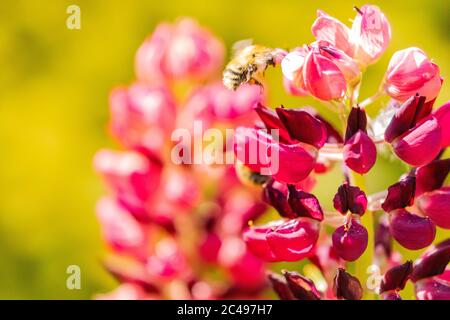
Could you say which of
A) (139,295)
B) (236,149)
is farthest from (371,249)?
(139,295)

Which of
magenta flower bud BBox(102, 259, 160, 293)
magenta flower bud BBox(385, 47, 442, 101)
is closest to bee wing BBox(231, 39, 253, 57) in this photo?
magenta flower bud BBox(385, 47, 442, 101)

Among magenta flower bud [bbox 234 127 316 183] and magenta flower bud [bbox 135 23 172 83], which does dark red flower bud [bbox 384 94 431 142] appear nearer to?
magenta flower bud [bbox 234 127 316 183]

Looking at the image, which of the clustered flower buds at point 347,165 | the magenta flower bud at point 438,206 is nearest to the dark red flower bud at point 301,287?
the clustered flower buds at point 347,165

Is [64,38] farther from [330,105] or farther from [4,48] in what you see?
[330,105]

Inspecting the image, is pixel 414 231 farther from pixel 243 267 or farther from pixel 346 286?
pixel 243 267

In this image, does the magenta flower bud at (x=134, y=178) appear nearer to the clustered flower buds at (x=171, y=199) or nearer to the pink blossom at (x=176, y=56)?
the clustered flower buds at (x=171, y=199)
